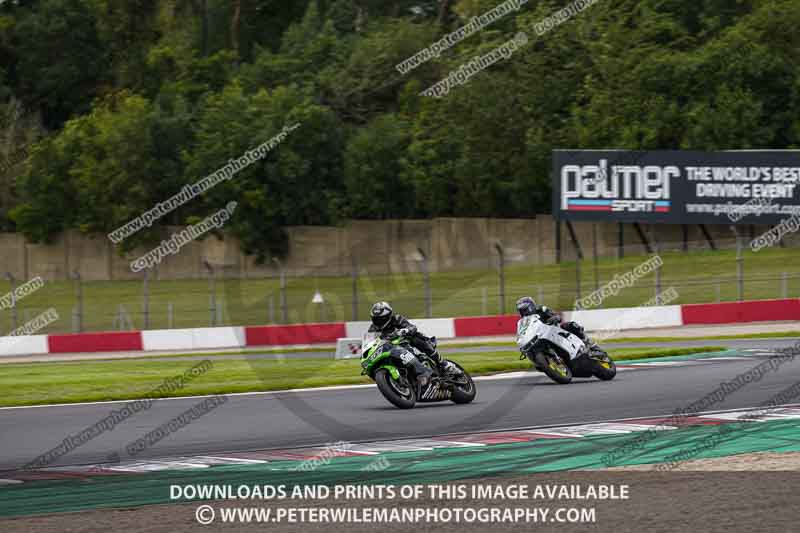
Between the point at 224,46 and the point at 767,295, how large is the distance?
3575 centimetres

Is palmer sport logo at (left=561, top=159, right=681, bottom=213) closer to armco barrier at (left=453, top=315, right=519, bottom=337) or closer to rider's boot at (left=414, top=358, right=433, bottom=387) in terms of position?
armco barrier at (left=453, top=315, right=519, bottom=337)

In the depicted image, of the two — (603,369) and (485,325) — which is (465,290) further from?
(603,369)

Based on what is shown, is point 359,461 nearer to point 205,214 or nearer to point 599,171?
point 599,171

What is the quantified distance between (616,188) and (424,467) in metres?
28.2

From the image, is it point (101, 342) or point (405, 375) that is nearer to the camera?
point (405, 375)

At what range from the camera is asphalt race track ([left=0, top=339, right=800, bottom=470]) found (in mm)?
13383

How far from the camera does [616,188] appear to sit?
3828 cm

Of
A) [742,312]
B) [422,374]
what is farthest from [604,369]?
[742,312]

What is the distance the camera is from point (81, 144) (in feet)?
180

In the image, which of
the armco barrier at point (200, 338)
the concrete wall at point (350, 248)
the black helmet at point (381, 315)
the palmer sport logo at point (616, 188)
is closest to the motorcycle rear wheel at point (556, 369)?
the black helmet at point (381, 315)

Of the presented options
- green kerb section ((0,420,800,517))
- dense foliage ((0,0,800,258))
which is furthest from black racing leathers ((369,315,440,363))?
dense foliage ((0,0,800,258))

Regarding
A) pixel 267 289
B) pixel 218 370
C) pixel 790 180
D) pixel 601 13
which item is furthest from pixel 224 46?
pixel 218 370

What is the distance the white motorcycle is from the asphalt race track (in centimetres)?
21

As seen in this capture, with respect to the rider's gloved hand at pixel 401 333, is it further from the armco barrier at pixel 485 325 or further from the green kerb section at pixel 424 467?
the armco barrier at pixel 485 325
